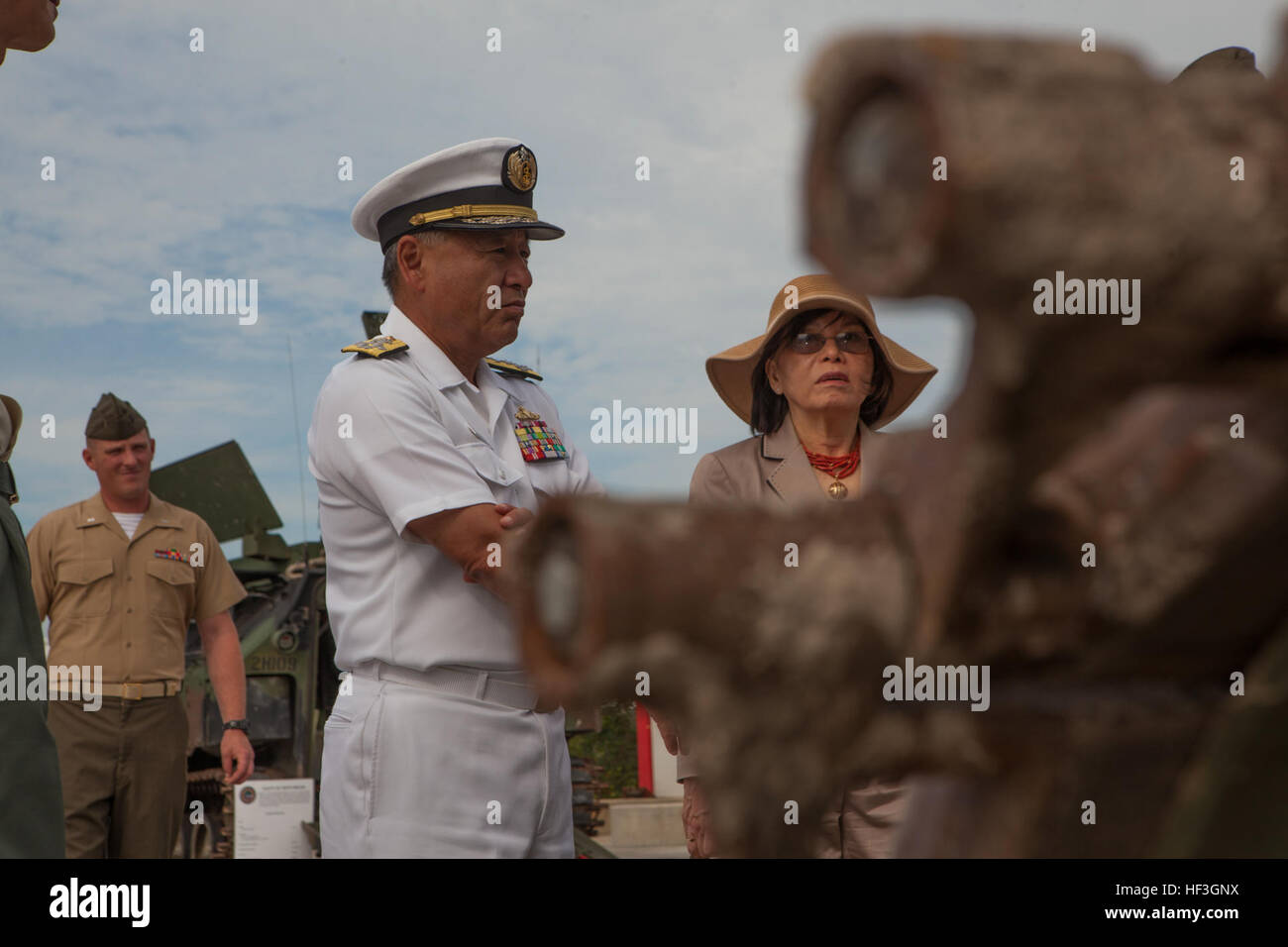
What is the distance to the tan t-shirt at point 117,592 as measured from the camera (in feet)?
20.1

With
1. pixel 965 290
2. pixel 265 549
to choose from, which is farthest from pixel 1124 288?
pixel 265 549

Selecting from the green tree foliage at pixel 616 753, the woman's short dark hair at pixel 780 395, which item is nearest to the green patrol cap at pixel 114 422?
the woman's short dark hair at pixel 780 395

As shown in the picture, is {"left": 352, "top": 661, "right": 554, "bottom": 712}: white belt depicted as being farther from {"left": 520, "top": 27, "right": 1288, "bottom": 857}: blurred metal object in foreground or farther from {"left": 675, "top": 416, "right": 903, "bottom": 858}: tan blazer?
{"left": 520, "top": 27, "right": 1288, "bottom": 857}: blurred metal object in foreground

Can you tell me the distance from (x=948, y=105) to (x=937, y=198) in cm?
4

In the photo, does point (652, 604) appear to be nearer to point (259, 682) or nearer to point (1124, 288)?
point (1124, 288)

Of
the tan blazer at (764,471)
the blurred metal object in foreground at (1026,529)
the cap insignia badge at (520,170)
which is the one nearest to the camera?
the blurred metal object in foreground at (1026,529)

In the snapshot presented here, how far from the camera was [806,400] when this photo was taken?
12.6 feet

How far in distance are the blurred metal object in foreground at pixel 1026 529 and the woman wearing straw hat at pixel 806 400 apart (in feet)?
9.20

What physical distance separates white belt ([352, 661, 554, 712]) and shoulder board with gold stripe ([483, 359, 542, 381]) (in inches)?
34.1

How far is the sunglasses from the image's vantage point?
3887mm

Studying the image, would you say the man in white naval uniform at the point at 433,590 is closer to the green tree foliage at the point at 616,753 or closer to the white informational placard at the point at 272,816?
the white informational placard at the point at 272,816

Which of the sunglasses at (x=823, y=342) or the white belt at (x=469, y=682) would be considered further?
the sunglasses at (x=823, y=342)

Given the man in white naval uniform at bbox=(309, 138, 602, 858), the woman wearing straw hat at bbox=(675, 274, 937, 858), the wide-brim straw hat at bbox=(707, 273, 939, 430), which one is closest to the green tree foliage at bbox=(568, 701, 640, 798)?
the wide-brim straw hat at bbox=(707, 273, 939, 430)

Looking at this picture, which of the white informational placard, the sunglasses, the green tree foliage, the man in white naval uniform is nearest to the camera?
the man in white naval uniform
